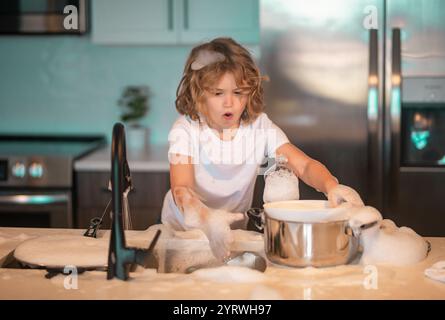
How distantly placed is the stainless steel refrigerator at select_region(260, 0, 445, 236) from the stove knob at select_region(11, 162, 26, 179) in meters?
0.98

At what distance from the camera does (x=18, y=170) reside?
8.54 feet

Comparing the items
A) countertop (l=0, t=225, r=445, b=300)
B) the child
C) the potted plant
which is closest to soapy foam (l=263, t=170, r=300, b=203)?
countertop (l=0, t=225, r=445, b=300)

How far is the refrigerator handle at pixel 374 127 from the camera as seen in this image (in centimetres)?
238

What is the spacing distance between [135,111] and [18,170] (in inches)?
25.1

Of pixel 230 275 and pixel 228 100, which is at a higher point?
pixel 228 100

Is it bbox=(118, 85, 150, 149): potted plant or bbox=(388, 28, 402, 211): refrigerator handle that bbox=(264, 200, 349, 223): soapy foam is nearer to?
bbox=(388, 28, 402, 211): refrigerator handle

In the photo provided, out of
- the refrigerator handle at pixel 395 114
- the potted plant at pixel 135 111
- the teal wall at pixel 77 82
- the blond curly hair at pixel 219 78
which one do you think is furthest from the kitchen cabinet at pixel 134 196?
the refrigerator handle at pixel 395 114

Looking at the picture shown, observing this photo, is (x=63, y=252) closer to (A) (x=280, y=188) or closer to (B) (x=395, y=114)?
(A) (x=280, y=188)

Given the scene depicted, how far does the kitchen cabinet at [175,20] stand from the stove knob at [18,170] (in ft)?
2.09

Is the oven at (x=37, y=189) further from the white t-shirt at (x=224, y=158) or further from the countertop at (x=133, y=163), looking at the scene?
the white t-shirt at (x=224, y=158)

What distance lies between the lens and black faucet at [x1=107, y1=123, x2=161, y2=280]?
3.83 ft

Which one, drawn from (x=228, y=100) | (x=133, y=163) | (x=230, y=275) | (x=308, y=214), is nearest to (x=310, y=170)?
(x=228, y=100)
